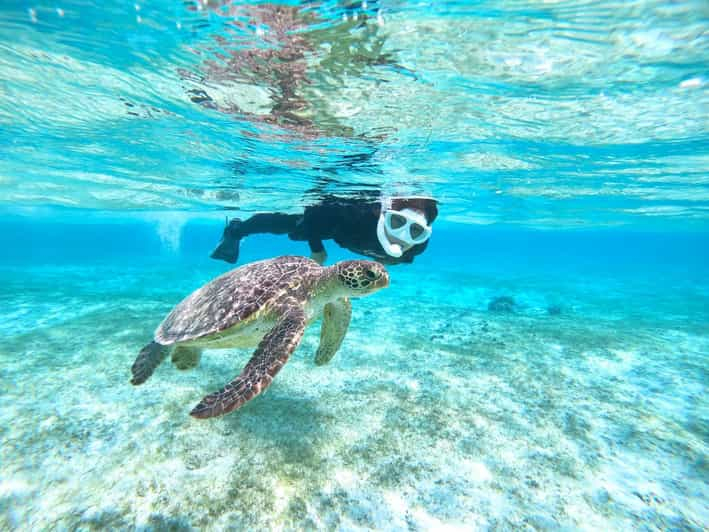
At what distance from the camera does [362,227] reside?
25.7 ft

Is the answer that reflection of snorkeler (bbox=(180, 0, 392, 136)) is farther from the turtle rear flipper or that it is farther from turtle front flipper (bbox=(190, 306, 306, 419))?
the turtle rear flipper

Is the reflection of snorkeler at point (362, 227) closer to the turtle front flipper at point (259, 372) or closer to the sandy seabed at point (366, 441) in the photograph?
the sandy seabed at point (366, 441)

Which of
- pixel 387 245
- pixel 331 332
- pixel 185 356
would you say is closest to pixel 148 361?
pixel 185 356

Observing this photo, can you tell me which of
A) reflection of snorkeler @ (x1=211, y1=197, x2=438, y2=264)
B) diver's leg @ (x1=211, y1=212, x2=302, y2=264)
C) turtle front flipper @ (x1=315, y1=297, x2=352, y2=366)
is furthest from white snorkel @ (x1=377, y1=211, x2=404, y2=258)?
diver's leg @ (x1=211, y1=212, x2=302, y2=264)

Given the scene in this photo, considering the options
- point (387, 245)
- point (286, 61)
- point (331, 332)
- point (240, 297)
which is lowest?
point (331, 332)

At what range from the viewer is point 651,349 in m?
8.58

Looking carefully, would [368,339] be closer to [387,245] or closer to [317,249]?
[317,249]

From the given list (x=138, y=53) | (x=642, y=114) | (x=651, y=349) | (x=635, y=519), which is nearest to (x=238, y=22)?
(x=138, y=53)

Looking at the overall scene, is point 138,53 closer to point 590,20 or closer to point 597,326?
point 590,20

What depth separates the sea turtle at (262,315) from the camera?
3262 millimetres

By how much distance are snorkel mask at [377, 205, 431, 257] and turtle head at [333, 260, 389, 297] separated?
250 cm

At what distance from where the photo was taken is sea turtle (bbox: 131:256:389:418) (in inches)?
128

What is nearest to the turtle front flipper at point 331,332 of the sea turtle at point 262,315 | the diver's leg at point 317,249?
the sea turtle at point 262,315

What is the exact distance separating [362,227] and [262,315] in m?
4.20
